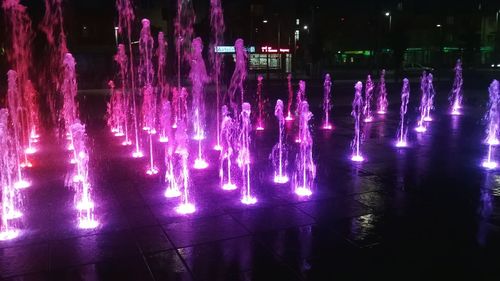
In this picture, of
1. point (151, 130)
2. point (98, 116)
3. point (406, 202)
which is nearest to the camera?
point (406, 202)

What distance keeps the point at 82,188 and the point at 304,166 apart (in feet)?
13.2

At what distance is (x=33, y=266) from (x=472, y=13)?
8188 cm

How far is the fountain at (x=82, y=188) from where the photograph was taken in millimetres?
6047

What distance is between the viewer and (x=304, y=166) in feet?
29.2

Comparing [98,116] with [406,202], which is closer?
[406,202]

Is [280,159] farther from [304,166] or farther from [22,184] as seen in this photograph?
[22,184]

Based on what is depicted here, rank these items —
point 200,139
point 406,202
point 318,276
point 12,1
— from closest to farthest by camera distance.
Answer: point 318,276
point 406,202
point 200,139
point 12,1

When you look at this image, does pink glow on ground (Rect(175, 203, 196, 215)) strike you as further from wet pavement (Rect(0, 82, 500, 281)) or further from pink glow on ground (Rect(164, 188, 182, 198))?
pink glow on ground (Rect(164, 188, 182, 198))

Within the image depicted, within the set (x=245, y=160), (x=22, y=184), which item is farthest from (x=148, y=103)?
(x=22, y=184)

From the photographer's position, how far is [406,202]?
21.6 feet

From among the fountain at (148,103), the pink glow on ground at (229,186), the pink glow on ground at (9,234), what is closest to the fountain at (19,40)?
the fountain at (148,103)

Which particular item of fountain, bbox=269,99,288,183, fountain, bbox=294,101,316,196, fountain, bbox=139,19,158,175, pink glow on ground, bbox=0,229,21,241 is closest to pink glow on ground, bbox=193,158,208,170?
fountain, bbox=139,19,158,175

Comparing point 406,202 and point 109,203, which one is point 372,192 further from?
point 109,203

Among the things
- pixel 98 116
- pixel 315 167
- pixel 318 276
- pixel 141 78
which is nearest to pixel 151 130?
pixel 98 116
